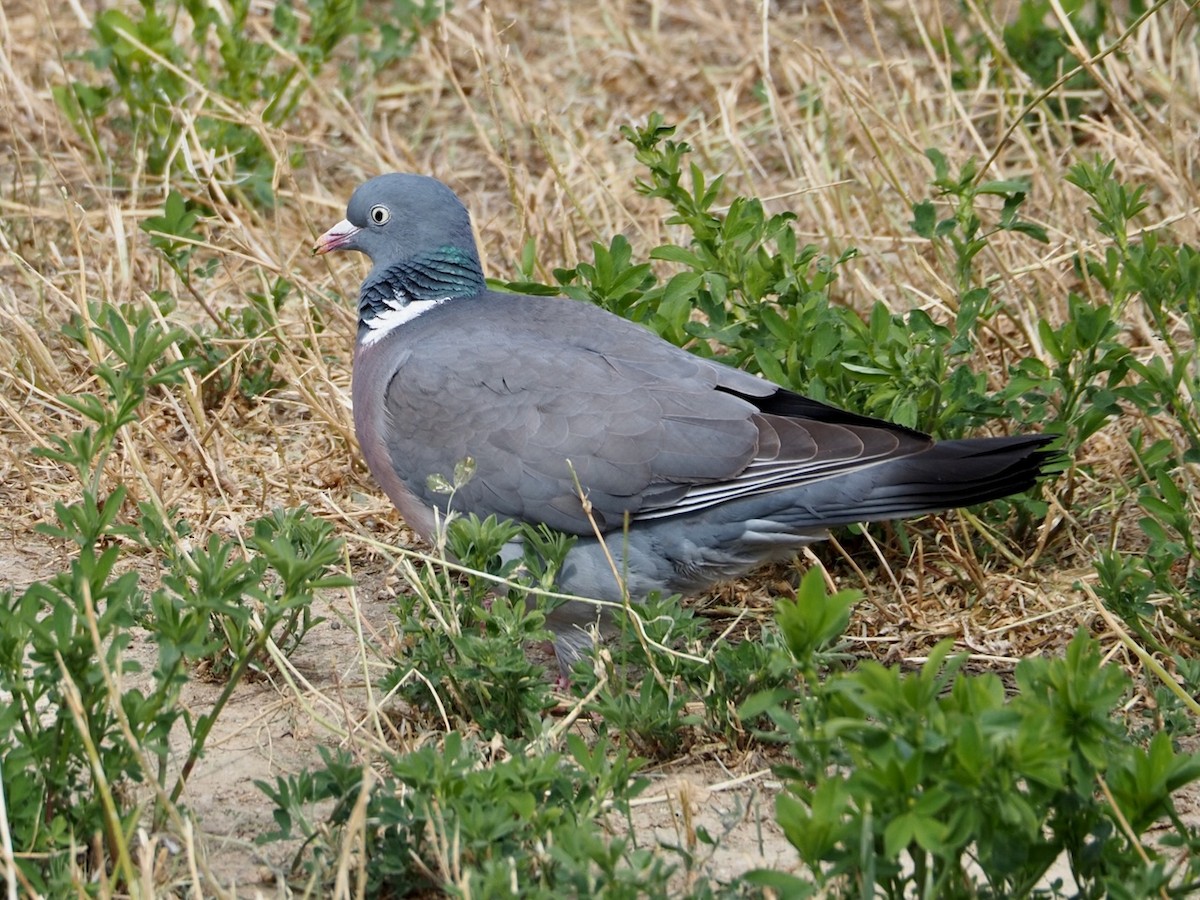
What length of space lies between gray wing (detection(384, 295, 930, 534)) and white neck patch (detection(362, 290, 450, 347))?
11.6 inches

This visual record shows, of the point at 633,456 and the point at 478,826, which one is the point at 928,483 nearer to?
the point at 633,456

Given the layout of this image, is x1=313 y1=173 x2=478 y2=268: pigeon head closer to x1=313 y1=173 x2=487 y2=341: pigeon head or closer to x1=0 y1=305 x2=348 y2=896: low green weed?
x1=313 y1=173 x2=487 y2=341: pigeon head

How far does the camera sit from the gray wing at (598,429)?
10.7 feet

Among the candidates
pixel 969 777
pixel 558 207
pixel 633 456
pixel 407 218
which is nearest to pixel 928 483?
pixel 633 456

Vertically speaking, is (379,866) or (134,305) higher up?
(134,305)

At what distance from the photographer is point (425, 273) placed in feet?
12.6

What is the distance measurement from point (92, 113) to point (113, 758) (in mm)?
3489

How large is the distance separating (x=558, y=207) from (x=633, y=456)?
1692mm

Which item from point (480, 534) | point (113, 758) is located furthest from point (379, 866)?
point (480, 534)

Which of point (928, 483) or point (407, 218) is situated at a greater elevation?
point (407, 218)

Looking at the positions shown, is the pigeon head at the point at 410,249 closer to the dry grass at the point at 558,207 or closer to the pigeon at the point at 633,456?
the pigeon at the point at 633,456

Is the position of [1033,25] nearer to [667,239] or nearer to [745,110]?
[745,110]

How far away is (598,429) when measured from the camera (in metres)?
3.31

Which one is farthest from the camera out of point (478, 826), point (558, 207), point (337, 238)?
point (558, 207)
